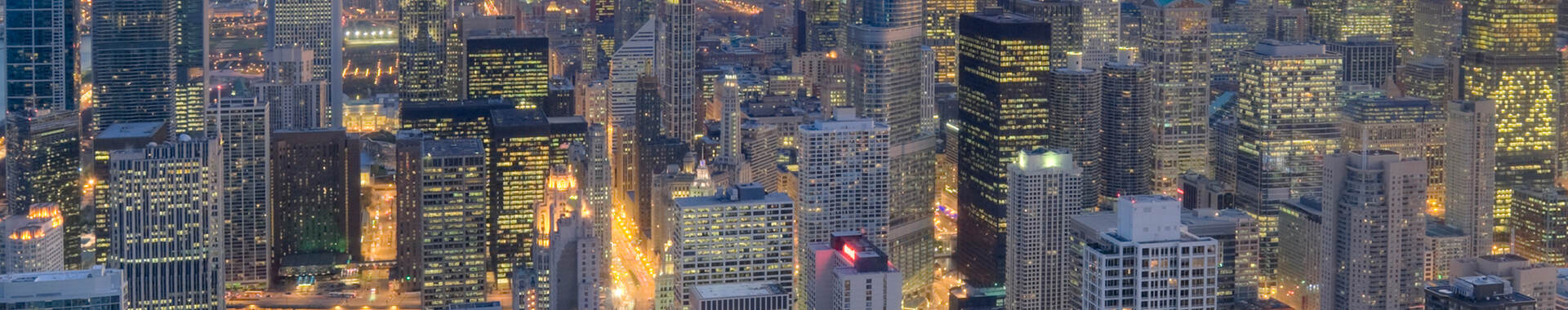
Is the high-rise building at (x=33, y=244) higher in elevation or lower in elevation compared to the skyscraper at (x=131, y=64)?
lower

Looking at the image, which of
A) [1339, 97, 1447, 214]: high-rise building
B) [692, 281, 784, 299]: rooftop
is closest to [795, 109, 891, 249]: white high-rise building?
[692, 281, 784, 299]: rooftop

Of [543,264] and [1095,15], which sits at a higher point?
[1095,15]

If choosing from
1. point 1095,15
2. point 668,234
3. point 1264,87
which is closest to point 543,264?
point 668,234

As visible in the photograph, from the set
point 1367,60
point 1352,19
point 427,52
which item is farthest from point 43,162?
point 1352,19

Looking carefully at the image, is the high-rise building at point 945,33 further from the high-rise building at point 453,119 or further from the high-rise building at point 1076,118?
the high-rise building at point 453,119

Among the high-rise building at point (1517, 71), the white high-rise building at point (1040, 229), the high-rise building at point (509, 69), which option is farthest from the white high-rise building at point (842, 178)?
the high-rise building at point (1517, 71)

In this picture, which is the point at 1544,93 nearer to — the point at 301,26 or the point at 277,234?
the point at 277,234
